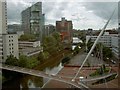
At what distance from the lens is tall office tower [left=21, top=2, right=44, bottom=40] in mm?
13309

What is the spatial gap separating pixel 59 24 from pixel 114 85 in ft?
35.2

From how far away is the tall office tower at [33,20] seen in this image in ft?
43.7

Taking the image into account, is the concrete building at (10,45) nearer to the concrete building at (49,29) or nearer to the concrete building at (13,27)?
the concrete building at (13,27)

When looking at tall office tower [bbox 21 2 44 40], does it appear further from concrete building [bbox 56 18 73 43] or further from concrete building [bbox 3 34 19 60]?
concrete building [bbox 3 34 19 60]

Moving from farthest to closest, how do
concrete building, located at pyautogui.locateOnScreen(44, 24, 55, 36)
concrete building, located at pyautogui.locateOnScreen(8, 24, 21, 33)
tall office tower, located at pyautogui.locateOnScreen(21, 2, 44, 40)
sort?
concrete building, located at pyautogui.locateOnScreen(44, 24, 55, 36) < tall office tower, located at pyautogui.locateOnScreen(21, 2, 44, 40) < concrete building, located at pyautogui.locateOnScreen(8, 24, 21, 33)

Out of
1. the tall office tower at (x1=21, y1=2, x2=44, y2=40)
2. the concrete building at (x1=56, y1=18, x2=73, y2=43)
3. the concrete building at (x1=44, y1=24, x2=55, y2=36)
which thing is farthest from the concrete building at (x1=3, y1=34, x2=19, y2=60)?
the concrete building at (x1=56, y1=18, x2=73, y2=43)

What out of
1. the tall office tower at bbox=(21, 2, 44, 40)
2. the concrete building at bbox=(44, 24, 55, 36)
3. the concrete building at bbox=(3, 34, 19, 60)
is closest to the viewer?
the concrete building at bbox=(3, 34, 19, 60)

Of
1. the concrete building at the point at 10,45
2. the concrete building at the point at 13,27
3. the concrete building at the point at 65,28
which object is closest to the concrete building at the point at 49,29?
the concrete building at the point at 65,28

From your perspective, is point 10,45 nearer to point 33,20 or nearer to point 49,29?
point 33,20

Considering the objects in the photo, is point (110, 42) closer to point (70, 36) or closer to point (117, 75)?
point (70, 36)

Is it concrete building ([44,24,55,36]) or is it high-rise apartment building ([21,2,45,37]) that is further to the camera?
concrete building ([44,24,55,36])

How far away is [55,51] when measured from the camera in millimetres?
10539

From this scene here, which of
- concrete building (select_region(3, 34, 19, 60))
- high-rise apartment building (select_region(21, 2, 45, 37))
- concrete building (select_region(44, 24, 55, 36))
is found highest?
high-rise apartment building (select_region(21, 2, 45, 37))

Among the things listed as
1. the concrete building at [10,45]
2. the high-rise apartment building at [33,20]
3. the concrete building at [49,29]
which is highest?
the high-rise apartment building at [33,20]
